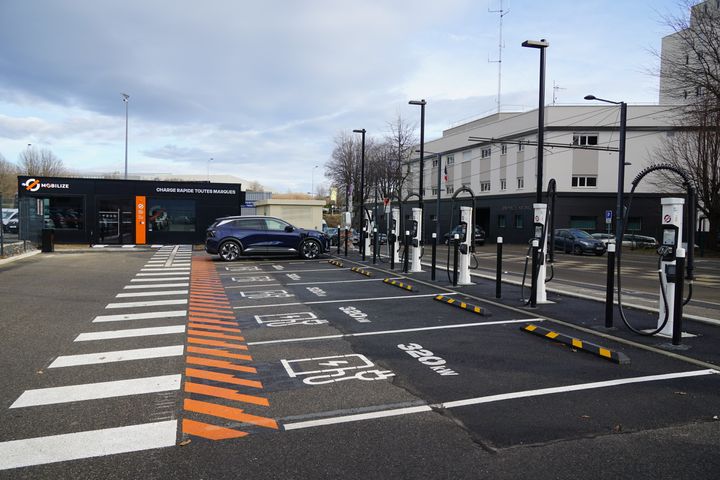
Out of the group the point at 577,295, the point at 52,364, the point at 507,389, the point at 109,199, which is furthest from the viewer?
the point at 109,199

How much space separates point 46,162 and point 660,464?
231 ft

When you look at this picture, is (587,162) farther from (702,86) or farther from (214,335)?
(214,335)

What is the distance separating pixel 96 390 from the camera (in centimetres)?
524

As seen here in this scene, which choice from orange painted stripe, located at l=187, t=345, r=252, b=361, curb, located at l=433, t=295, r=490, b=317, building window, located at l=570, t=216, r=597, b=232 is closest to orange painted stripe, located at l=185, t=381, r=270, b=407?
orange painted stripe, located at l=187, t=345, r=252, b=361

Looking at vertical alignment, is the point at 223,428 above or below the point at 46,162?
below

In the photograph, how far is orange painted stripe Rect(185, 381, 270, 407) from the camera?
16.1 feet

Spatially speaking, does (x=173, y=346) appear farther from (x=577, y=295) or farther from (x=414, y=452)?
(x=577, y=295)

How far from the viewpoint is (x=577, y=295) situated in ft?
36.9

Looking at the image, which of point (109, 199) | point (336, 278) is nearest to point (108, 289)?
point (336, 278)

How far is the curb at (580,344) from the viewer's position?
6152 mm

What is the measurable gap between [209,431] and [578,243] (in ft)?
99.9

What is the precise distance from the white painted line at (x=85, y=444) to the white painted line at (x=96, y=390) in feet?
3.01

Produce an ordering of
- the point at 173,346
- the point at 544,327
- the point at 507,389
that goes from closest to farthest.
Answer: the point at 507,389, the point at 173,346, the point at 544,327

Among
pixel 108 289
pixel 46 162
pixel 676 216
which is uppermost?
pixel 46 162
